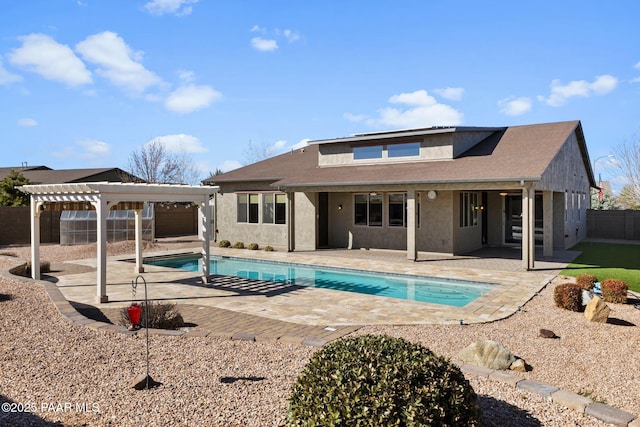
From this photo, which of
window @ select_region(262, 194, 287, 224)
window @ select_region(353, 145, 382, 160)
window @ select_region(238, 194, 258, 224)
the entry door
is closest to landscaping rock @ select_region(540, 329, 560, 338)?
window @ select_region(353, 145, 382, 160)

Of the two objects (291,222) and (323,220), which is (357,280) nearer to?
(291,222)

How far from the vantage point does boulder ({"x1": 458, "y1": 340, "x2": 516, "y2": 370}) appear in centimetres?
572

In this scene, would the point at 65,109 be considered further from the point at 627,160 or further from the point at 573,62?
the point at 627,160

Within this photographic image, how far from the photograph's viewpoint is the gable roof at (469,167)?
1515 centimetres

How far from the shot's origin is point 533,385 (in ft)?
16.1

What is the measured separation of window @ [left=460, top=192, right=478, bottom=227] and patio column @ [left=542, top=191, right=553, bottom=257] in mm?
3088

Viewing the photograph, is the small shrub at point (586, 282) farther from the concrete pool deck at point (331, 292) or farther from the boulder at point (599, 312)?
the boulder at point (599, 312)

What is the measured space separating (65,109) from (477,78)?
20.7 meters

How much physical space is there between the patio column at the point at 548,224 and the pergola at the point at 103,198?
13899 millimetres

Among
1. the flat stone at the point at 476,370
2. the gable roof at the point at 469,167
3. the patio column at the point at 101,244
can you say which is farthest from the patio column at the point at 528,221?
the patio column at the point at 101,244

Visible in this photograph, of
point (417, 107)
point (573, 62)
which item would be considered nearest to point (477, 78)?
point (573, 62)

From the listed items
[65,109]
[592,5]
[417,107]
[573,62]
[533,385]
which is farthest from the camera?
[417,107]

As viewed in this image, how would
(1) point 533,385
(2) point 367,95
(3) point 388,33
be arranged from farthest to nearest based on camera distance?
1. (2) point 367,95
2. (3) point 388,33
3. (1) point 533,385

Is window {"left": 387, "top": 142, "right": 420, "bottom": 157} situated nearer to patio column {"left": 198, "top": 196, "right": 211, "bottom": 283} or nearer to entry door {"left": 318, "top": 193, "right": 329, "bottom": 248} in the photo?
entry door {"left": 318, "top": 193, "right": 329, "bottom": 248}
